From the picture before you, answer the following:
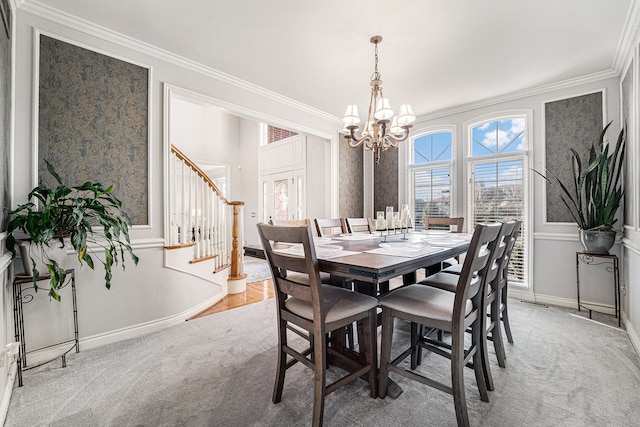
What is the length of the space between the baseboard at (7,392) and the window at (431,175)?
14.8ft

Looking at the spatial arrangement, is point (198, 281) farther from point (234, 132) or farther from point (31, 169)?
point (234, 132)

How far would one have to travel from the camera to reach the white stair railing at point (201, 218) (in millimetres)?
3002

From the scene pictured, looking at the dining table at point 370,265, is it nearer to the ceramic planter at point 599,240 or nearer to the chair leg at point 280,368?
the chair leg at point 280,368

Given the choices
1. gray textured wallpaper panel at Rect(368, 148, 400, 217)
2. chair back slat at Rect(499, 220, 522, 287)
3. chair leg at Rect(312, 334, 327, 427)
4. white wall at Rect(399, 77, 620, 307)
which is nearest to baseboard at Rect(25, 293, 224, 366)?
chair leg at Rect(312, 334, 327, 427)

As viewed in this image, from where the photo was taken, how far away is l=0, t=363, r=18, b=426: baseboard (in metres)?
1.46

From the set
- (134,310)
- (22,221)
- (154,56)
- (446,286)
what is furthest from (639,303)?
(154,56)

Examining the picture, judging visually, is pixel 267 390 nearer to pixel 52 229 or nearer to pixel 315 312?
pixel 315 312

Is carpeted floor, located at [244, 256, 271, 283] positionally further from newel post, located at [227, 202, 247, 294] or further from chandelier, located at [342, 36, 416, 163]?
chandelier, located at [342, 36, 416, 163]

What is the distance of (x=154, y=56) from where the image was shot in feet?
8.76

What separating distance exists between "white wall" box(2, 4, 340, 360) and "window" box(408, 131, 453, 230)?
9.04 ft

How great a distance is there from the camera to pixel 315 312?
135cm

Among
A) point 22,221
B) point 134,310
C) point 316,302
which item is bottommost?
point 134,310

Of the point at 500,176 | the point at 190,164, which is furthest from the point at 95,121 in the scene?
the point at 500,176

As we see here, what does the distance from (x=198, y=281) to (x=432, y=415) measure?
2.53 m
